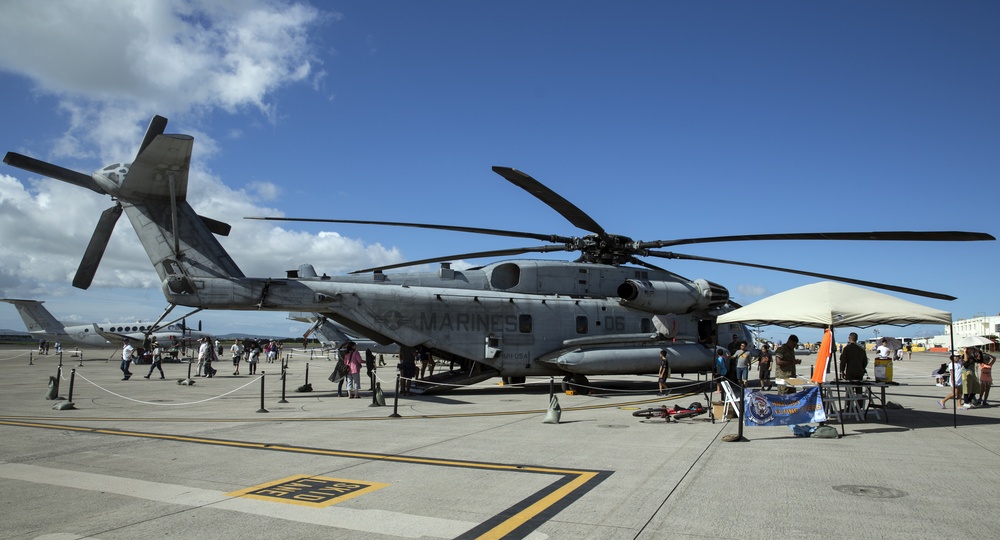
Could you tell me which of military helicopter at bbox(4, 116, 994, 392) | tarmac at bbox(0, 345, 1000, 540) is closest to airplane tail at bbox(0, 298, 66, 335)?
military helicopter at bbox(4, 116, 994, 392)

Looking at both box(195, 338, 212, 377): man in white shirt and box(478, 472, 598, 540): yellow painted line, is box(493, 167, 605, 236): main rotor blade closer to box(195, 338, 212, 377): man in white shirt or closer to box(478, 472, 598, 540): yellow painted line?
box(478, 472, 598, 540): yellow painted line

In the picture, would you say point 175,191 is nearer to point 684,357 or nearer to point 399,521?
point 399,521

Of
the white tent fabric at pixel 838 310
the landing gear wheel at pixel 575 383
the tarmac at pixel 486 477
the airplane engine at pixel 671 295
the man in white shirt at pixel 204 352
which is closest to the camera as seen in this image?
the tarmac at pixel 486 477

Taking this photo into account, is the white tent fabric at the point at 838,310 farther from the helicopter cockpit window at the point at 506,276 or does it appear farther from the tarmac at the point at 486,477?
the helicopter cockpit window at the point at 506,276

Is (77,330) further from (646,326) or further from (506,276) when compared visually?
(646,326)

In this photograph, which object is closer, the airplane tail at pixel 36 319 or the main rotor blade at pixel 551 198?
the main rotor blade at pixel 551 198

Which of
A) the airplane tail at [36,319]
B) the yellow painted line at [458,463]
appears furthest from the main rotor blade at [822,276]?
the airplane tail at [36,319]

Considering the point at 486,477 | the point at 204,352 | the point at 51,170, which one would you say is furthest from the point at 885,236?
the point at 204,352

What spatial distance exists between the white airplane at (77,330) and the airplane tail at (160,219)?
1315 inches

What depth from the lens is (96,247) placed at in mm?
15594

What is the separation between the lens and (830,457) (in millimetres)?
8547

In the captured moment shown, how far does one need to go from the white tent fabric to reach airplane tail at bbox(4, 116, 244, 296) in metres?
13.0

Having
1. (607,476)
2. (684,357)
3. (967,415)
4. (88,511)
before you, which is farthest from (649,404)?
(88,511)

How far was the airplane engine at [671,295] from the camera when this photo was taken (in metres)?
19.7
